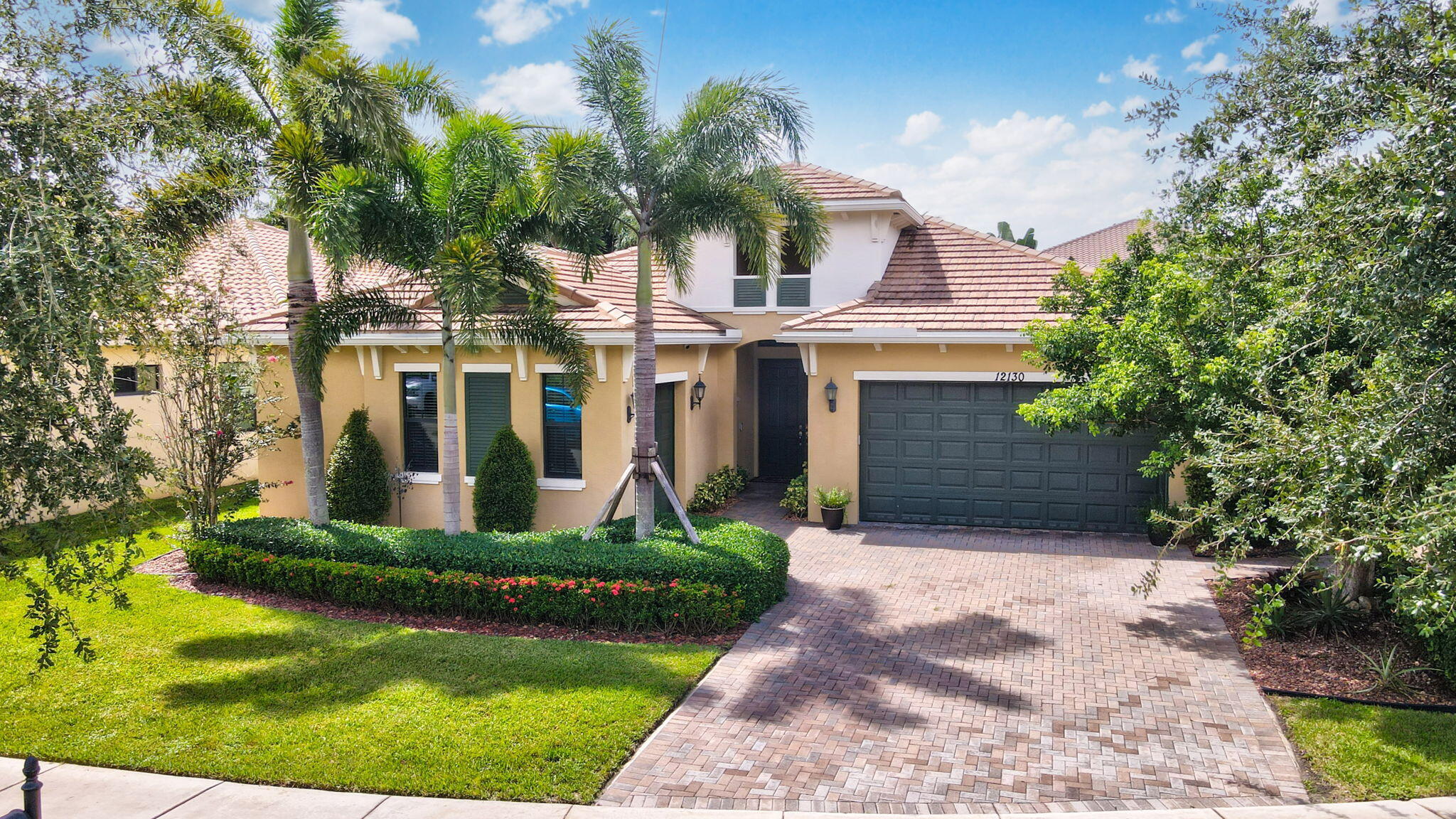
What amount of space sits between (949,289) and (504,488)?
26.0 ft

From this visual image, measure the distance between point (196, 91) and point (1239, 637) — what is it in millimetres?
12219

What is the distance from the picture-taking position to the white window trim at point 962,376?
→ 1400 cm

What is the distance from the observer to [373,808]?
18.8ft

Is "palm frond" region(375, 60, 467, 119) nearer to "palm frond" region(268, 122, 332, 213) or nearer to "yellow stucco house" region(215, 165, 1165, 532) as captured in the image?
"palm frond" region(268, 122, 332, 213)

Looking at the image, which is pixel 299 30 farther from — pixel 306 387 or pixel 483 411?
pixel 483 411

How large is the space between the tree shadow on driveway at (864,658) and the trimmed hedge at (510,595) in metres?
0.69

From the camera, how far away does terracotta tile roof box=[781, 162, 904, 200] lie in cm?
1603

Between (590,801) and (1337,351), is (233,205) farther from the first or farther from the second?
(1337,351)

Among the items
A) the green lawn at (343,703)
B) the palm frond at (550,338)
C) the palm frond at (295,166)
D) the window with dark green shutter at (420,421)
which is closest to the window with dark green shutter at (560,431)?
the window with dark green shutter at (420,421)

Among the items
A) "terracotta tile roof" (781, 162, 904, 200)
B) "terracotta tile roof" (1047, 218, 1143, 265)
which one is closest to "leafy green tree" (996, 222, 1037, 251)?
"terracotta tile roof" (1047, 218, 1143, 265)

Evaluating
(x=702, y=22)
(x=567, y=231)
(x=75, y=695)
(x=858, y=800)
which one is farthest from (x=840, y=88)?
(x=75, y=695)

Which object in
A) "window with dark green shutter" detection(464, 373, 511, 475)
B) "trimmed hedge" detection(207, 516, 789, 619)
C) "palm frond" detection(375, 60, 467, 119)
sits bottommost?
"trimmed hedge" detection(207, 516, 789, 619)

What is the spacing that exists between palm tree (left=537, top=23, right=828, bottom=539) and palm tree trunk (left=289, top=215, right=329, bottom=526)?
3.45 m

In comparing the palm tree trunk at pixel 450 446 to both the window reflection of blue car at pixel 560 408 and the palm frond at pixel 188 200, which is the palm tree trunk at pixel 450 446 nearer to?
the window reflection of blue car at pixel 560 408
